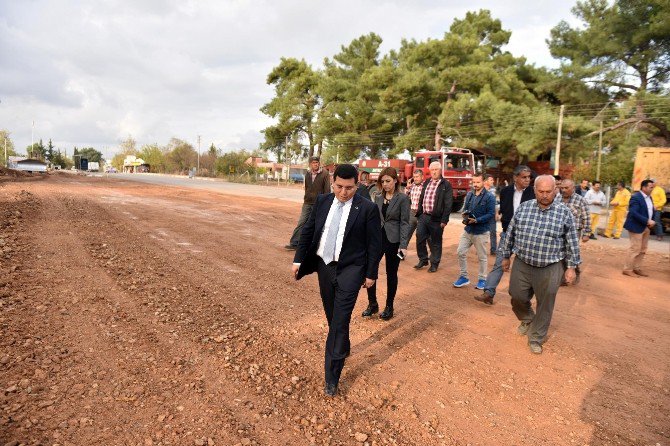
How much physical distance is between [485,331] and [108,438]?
151 inches

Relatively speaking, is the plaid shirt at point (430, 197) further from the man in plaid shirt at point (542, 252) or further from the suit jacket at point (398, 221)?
the man in plaid shirt at point (542, 252)

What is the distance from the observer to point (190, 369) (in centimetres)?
357

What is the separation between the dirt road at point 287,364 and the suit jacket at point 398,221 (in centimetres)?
99

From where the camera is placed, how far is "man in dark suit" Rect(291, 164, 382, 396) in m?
3.31

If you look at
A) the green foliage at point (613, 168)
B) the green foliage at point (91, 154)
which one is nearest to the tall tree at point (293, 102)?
the green foliage at point (613, 168)

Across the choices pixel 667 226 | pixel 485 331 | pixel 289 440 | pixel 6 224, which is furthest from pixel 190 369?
pixel 667 226

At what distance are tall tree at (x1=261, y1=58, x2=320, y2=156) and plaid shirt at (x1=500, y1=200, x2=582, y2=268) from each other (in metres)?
49.2

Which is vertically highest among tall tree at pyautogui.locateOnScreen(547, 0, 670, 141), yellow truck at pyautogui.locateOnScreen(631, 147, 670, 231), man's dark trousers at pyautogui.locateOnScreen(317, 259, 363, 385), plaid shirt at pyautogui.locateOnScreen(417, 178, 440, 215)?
tall tree at pyautogui.locateOnScreen(547, 0, 670, 141)

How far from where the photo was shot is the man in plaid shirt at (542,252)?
412 centimetres

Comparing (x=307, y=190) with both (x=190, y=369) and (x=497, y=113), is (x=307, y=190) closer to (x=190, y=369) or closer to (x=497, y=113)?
(x=190, y=369)

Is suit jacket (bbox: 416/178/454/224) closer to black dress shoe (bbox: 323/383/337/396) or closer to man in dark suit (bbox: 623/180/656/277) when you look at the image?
man in dark suit (bbox: 623/180/656/277)

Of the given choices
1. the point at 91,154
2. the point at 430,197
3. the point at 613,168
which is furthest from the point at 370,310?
the point at 91,154

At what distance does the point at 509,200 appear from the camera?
654 cm

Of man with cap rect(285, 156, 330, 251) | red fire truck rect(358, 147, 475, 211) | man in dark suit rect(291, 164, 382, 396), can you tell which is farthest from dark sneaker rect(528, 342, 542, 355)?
red fire truck rect(358, 147, 475, 211)
